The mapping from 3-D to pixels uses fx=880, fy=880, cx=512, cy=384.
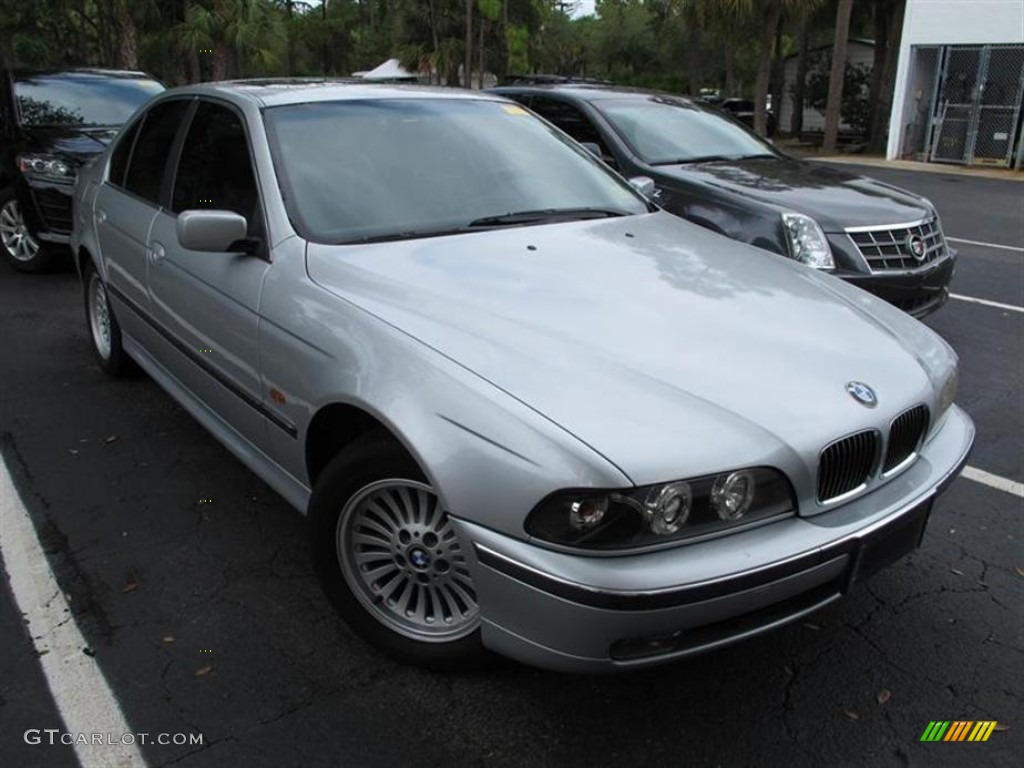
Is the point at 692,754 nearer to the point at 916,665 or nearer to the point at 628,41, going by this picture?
the point at 916,665

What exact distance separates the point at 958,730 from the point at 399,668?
1.59m

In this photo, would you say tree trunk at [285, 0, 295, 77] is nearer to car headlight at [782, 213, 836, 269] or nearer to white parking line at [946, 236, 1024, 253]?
white parking line at [946, 236, 1024, 253]

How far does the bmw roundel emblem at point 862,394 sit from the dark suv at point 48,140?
658cm

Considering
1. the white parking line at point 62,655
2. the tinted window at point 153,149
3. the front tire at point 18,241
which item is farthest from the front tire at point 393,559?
the front tire at point 18,241

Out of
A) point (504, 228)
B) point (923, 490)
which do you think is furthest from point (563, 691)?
point (504, 228)

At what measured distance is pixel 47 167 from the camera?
7020mm

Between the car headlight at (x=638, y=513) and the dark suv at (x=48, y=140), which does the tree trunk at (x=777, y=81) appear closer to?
the dark suv at (x=48, y=140)

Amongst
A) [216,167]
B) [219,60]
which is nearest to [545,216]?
[216,167]

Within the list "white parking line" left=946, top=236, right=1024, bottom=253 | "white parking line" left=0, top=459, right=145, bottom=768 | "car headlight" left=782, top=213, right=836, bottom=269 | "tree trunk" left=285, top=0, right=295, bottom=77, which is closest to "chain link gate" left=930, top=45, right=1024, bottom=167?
"white parking line" left=946, top=236, right=1024, bottom=253

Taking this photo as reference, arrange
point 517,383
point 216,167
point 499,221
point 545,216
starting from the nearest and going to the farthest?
point 517,383, point 499,221, point 545,216, point 216,167

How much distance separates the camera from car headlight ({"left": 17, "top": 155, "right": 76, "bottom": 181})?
7.01m

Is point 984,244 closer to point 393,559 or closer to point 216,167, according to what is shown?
point 216,167

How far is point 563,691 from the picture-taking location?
256 centimetres

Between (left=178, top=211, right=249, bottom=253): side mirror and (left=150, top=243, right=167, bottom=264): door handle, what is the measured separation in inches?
33.0
